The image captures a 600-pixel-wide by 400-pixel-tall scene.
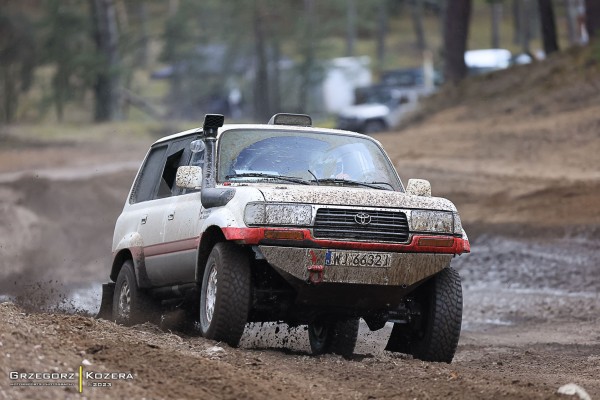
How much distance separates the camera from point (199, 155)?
10070mm

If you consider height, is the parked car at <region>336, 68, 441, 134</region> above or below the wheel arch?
above

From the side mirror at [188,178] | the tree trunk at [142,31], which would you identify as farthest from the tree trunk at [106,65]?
the side mirror at [188,178]

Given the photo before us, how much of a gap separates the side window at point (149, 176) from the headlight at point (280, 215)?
2.61 metres

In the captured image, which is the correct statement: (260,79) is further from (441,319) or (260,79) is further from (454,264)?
(441,319)

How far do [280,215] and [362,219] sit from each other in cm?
56

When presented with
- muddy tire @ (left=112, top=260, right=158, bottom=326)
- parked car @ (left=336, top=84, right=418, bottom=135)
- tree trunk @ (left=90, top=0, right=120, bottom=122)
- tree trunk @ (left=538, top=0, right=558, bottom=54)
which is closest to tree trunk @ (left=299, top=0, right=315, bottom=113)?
parked car @ (left=336, top=84, right=418, bottom=135)

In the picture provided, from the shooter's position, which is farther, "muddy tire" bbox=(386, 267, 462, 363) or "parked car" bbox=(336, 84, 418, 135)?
"parked car" bbox=(336, 84, 418, 135)

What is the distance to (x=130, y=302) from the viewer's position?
10664mm

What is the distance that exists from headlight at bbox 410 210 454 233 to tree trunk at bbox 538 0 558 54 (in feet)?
82.9

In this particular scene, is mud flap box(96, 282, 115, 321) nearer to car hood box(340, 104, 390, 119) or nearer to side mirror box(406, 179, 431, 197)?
side mirror box(406, 179, 431, 197)

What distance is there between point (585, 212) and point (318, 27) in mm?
32790

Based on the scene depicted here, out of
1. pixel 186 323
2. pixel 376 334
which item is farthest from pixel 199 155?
pixel 376 334

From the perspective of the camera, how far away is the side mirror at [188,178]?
30.4 ft

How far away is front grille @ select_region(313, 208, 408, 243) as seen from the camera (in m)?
8.54
